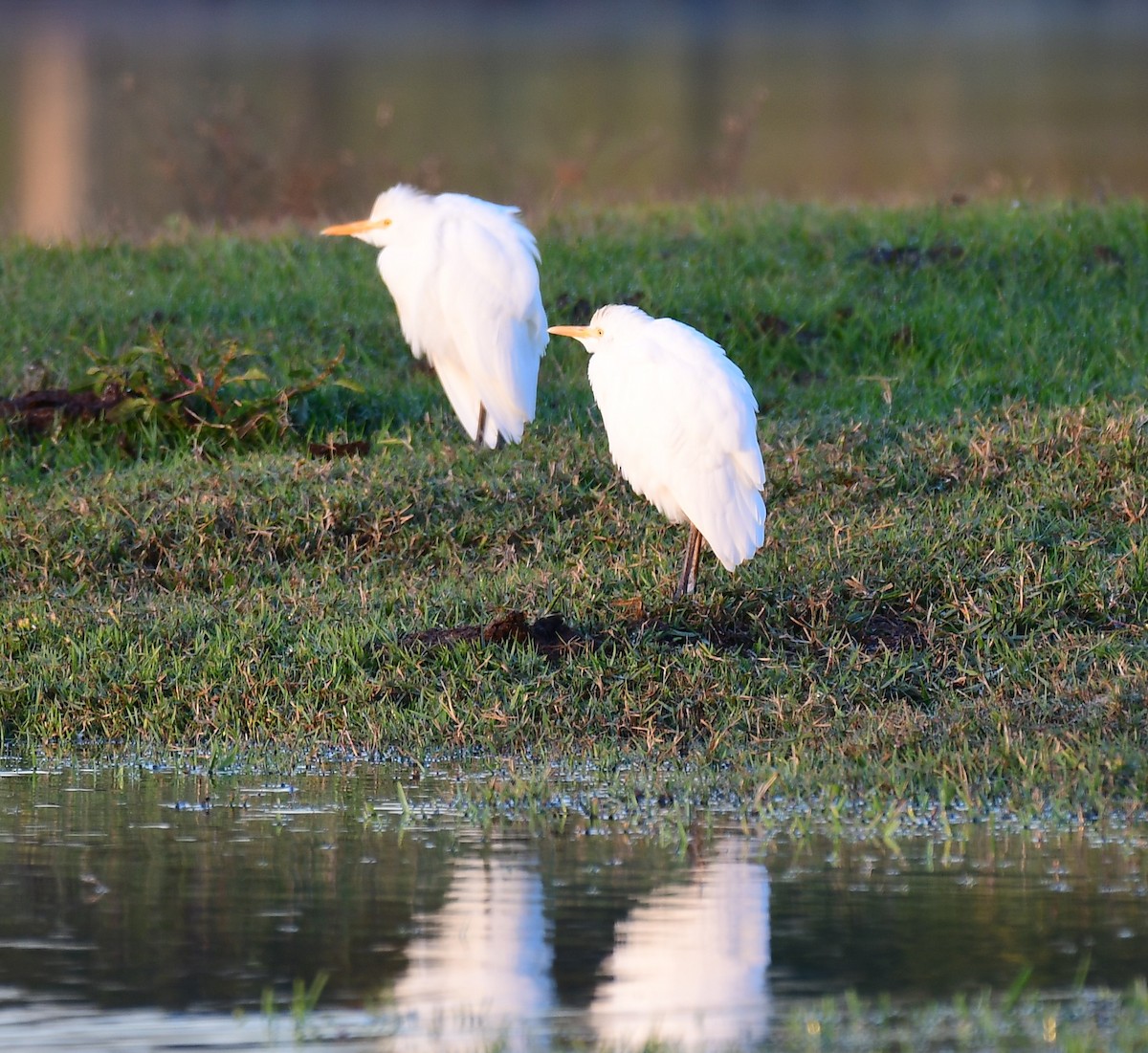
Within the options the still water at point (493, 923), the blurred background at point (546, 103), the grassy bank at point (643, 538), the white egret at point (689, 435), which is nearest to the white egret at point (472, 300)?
the grassy bank at point (643, 538)

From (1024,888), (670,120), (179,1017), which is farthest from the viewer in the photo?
(670,120)

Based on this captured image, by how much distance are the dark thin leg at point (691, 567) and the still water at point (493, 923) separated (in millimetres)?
1544

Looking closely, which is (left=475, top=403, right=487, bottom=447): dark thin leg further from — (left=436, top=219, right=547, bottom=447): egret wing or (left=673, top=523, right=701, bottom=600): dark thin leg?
(left=673, top=523, right=701, bottom=600): dark thin leg

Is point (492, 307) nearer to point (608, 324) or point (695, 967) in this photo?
point (608, 324)

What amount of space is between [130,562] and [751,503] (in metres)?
2.34

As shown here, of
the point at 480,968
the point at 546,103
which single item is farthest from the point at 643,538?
the point at 546,103

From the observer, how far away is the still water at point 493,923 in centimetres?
330

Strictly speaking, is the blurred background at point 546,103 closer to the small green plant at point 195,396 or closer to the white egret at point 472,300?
the small green plant at point 195,396

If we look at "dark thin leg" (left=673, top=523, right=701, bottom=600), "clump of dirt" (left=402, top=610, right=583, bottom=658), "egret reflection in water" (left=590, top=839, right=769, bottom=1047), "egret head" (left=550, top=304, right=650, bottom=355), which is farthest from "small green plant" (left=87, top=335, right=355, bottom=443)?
"egret reflection in water" (left=590, top=839, right=769, bottom=1047)

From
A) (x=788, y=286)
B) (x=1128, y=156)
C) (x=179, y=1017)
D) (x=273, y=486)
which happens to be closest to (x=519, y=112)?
(x=1128, y=156)

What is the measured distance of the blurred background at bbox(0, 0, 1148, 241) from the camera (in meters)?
15.3

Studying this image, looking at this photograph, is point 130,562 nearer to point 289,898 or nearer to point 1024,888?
point 289,898

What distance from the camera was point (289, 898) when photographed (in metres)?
4.08

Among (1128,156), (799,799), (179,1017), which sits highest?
(1128,156)
